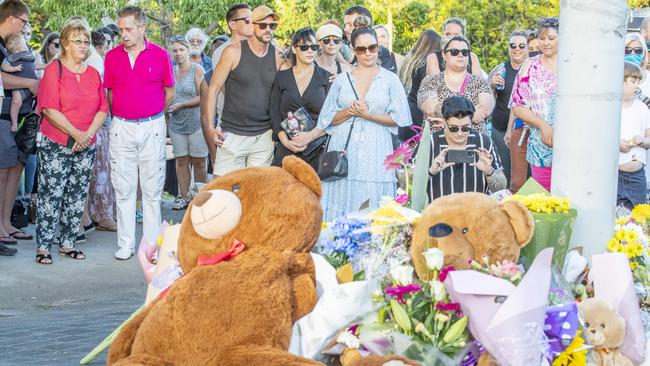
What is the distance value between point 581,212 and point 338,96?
375 cm

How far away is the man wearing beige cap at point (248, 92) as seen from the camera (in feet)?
29.8

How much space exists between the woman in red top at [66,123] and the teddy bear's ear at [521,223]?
214 inches

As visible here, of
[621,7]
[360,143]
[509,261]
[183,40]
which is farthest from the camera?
[183,40]

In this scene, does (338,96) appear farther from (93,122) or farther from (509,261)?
(509,261)

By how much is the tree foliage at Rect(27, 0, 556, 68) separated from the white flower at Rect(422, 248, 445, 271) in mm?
21141

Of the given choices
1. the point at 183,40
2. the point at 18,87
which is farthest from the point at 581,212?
the point at 183,40

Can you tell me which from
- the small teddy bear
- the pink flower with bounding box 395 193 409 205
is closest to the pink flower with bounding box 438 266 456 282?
the small teddy bear

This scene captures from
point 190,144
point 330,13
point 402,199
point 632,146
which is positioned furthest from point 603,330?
point 330,13

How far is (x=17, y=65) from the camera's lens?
9781 mm

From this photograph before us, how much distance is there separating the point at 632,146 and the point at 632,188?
13.7 inches

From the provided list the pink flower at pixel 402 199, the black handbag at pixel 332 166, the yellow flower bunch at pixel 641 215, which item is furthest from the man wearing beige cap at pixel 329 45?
the pink flower at pixel 402 199

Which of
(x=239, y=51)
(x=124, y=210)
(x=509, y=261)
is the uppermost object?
(x=239, y=51)

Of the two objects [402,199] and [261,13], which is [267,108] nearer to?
[261,13]

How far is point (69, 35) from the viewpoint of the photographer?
8.96 m
